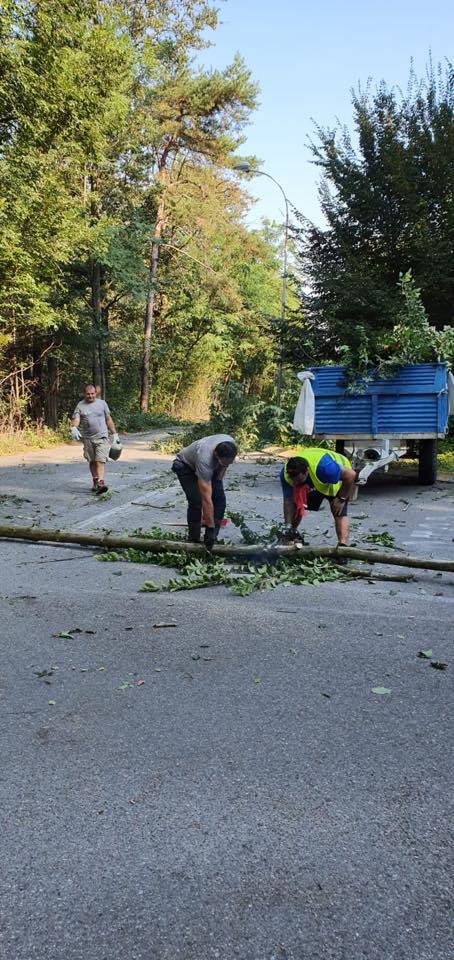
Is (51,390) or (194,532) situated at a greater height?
(51,390)

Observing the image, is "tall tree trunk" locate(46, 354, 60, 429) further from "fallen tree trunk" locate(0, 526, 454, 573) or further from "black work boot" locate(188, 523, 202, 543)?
"black work boot" locate(188, 523, 202, 543)

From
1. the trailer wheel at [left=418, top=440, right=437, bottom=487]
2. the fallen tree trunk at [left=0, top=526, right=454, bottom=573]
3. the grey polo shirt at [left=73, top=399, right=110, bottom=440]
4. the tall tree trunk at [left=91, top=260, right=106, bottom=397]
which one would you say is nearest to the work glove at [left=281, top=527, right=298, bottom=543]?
the fallen tree trunk at [left=0, top=526, right=454, bottom=573]

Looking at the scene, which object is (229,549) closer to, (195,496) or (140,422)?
(195,496)

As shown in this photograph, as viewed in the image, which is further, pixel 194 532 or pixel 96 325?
pixel 96 325

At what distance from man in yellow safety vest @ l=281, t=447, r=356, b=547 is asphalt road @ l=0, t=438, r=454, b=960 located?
43.8 inches

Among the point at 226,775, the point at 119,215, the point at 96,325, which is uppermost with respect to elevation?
the point at 119,215

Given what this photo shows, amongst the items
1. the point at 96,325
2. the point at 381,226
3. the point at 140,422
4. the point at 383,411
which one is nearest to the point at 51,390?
the point at 96,325

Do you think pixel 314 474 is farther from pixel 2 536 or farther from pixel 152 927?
pixel 152 927

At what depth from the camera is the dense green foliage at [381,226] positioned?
14617 millimetres

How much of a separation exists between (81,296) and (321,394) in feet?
58.7

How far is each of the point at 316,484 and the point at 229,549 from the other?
99cm

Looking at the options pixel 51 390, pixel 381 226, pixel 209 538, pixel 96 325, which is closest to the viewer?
pixel 209 538

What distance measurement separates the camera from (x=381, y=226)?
15789mm

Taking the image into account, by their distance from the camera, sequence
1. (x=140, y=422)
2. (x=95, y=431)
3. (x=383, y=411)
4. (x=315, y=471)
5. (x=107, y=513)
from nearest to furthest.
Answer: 1. (x=315, y=471)
2. (x=107, y=513)
3. (x=383, y=411)
4. (x=95, y=431)
5. (x=140, y=422)
